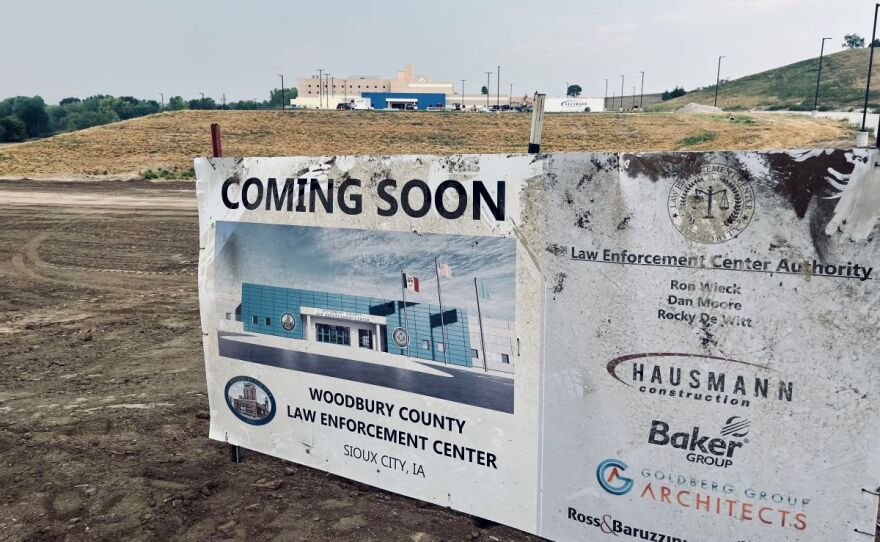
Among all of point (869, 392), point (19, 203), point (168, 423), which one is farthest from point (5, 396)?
point (19, 203)

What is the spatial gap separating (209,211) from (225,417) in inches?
64.4

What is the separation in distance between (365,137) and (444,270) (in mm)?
56386

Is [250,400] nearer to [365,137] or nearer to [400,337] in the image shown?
[400,337]

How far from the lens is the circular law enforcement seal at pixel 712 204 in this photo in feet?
9.67

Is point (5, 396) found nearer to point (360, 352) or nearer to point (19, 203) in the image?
point (360, 352)

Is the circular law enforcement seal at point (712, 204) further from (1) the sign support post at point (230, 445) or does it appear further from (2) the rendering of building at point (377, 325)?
(1) the sign support post at point (230, 445)

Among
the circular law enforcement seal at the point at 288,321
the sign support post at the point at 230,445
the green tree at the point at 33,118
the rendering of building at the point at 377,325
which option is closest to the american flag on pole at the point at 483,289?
the rendering of building at the point at 377,325

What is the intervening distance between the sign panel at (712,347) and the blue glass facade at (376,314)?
0.60 metres

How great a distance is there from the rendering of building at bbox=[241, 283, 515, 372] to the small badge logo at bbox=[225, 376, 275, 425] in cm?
44

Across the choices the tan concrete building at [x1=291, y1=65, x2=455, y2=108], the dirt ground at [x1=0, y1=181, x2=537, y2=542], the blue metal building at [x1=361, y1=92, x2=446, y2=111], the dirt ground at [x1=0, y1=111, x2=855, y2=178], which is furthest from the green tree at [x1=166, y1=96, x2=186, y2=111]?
the dirt ground at [x1=0, y1=181, x2=537, y2=542]

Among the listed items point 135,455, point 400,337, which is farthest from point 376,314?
point 135,455

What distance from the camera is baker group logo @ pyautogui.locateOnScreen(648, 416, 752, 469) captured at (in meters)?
3.10

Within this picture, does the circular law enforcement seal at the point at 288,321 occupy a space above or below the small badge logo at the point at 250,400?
above

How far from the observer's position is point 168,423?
19.3ft
